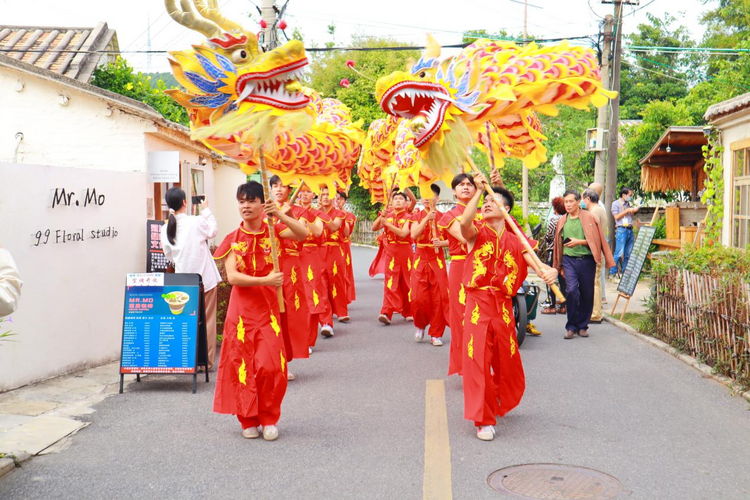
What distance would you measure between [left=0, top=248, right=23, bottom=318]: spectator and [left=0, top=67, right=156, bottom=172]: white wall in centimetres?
741

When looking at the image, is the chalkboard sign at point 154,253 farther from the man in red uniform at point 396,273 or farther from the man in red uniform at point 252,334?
the man in red uniform at point 252,334

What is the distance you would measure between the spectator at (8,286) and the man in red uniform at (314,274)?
4891 millimetres

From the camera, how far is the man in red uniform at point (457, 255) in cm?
617

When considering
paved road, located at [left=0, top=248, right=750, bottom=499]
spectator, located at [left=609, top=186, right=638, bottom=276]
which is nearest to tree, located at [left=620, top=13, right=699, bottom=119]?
spectator, located at [left=609, top=186, right=638, bottom=276]

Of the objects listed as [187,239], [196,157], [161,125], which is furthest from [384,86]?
[196,157]

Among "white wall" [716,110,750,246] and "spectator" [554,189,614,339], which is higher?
"white wall" [716,110,750,246]

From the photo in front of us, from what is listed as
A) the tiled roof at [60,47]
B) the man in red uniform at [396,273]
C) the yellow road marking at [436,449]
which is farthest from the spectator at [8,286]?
the tiled roof at [60,47]

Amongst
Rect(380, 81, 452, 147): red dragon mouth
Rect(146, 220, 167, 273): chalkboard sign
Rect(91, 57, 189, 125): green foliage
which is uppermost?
Rect(91, 57, 189, 125): green foliage

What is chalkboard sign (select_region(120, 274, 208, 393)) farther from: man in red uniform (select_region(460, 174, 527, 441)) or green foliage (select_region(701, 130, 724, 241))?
green foliage (select_region(701, 130, 724, 241))

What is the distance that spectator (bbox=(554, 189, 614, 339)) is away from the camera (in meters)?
9.86

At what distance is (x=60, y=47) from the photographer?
52.7 ft

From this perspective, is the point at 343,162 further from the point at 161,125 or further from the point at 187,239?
the point at 161,125

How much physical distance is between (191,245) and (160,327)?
3.20 feet

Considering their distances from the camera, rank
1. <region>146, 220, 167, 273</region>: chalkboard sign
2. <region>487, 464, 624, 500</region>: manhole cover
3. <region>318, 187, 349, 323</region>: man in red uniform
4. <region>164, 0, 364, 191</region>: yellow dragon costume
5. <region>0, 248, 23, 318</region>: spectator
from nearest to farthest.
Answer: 1. <region>0, 248, 23, 318</region>: spectator
2. <region>487, 464, 624, 500</region>: manhole cover
3. <region>164, 0, 364, 191</region>: yellow dragon costume
4. <region>146, 220, 167, 273</region>: chalkboard sign
5. <region>318, 187, 349, 323</region>: man in red uniform
